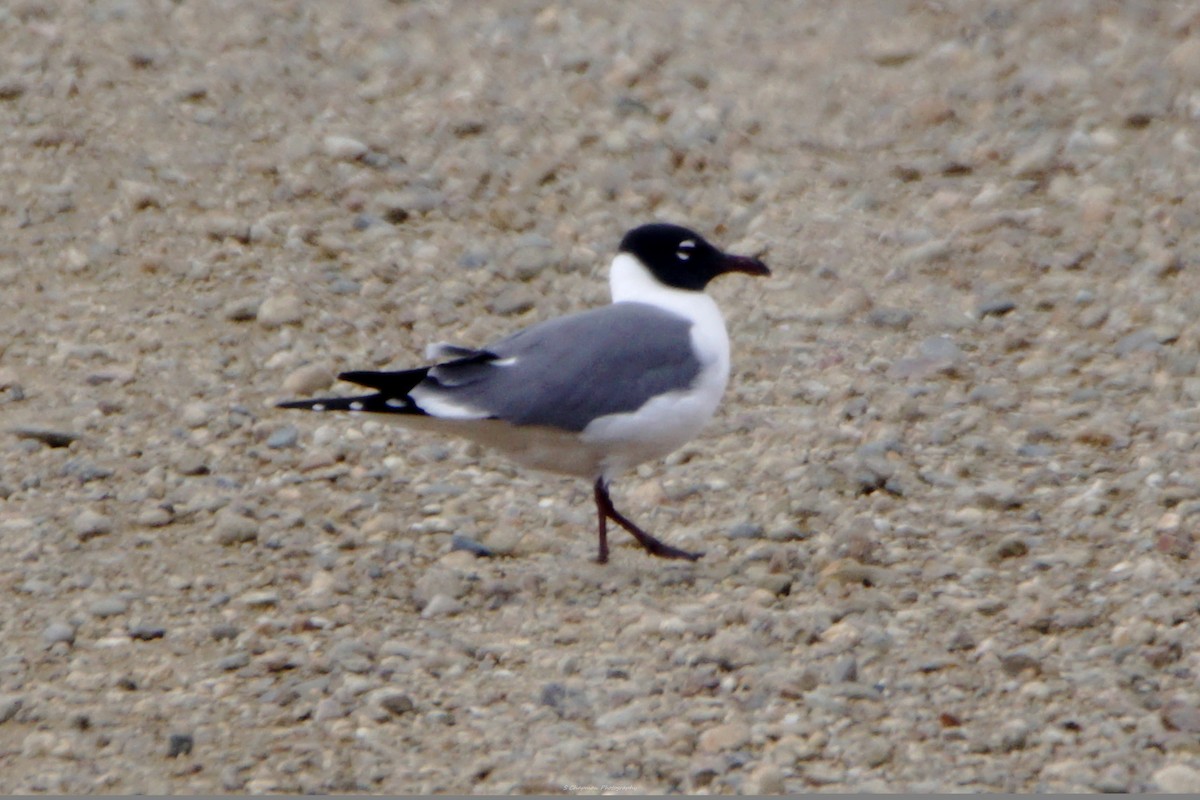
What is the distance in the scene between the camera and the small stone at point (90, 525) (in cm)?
546

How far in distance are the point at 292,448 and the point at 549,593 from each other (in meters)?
1.43

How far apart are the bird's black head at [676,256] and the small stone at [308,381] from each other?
1340 millimetres

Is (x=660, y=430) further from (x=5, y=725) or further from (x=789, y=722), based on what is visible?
(x=5, y=725)

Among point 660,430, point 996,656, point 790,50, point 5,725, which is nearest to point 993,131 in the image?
point 790,50

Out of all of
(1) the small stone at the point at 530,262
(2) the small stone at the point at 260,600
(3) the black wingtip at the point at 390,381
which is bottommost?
(2) the small stone at the point at 260,600

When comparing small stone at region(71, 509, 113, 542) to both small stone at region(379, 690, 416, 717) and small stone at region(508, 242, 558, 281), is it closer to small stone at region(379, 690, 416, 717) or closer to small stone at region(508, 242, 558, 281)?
small stone at region(379, 690, 416, 717)

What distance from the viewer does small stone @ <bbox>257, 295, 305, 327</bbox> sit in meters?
6.98

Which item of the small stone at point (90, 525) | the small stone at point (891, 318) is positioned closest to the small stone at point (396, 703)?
the small stone at point (90, 525)

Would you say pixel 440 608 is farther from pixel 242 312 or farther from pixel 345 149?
pixel 345 149

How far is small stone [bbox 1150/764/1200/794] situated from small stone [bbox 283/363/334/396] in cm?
349

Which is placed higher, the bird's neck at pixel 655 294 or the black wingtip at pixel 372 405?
the bird's neck at pixel 655 294

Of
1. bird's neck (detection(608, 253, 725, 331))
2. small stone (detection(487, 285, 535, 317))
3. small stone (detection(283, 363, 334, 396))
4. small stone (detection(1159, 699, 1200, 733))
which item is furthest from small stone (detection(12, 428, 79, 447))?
small stone (detection(1159, 699, 1200, 733))

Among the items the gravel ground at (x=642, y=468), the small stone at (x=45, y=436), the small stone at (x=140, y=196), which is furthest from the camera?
the small stone at (x=140, y=196)

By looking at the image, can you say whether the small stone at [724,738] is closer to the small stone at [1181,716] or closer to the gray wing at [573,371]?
the small stone at [1181,716]
